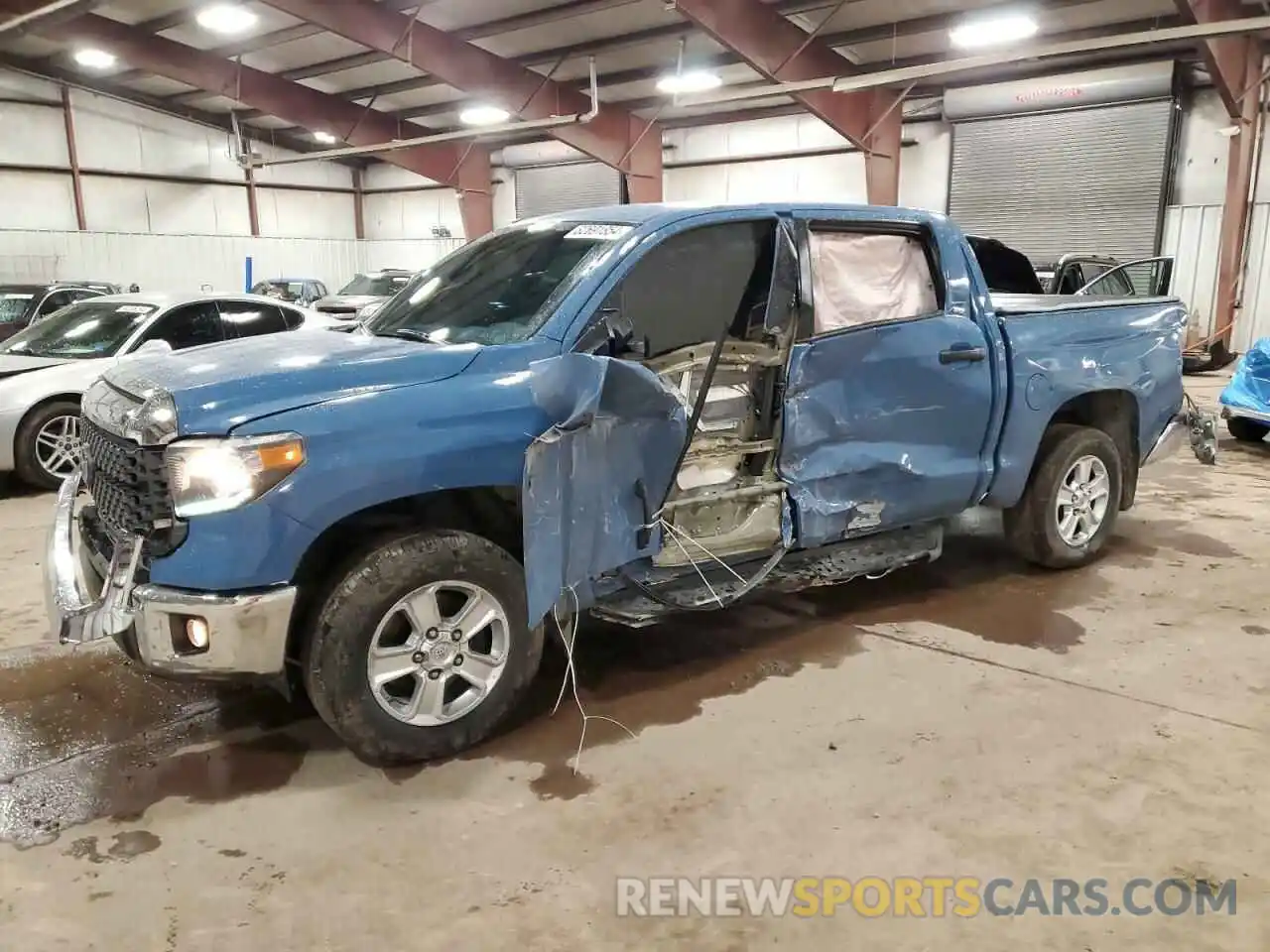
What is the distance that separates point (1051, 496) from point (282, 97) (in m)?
18.0

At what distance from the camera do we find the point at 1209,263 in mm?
15195

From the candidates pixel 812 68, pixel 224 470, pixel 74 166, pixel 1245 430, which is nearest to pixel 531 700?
pixel 224 470

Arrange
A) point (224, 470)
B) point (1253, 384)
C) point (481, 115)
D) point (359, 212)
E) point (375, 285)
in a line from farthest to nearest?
point (359, 212) < point (481, 115) < point (375, 285) < point (1253, 384) < point (224, 470)

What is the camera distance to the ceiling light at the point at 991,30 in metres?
12.7

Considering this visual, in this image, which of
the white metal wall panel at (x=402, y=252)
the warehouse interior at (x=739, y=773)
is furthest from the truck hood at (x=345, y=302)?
the white metal wall panel at (x=402, y=252)

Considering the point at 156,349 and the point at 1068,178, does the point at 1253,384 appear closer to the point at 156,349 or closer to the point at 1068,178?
the point at 1068,178

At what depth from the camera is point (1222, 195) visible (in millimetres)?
14938

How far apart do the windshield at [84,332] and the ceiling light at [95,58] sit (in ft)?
35.3

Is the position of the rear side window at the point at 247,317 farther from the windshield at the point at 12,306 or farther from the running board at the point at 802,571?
the windshield at the point at 12,306

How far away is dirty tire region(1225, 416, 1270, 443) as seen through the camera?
9.09 m

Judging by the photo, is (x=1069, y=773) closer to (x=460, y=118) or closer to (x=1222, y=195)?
(x=1222, y=195)

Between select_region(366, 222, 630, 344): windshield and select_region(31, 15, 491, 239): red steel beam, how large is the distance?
14.7m

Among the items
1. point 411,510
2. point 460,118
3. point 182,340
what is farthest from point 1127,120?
point 411,510

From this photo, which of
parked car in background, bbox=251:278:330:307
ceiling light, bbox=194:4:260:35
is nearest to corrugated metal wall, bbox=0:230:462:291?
parked car in background, bbox=251:278:330:307
